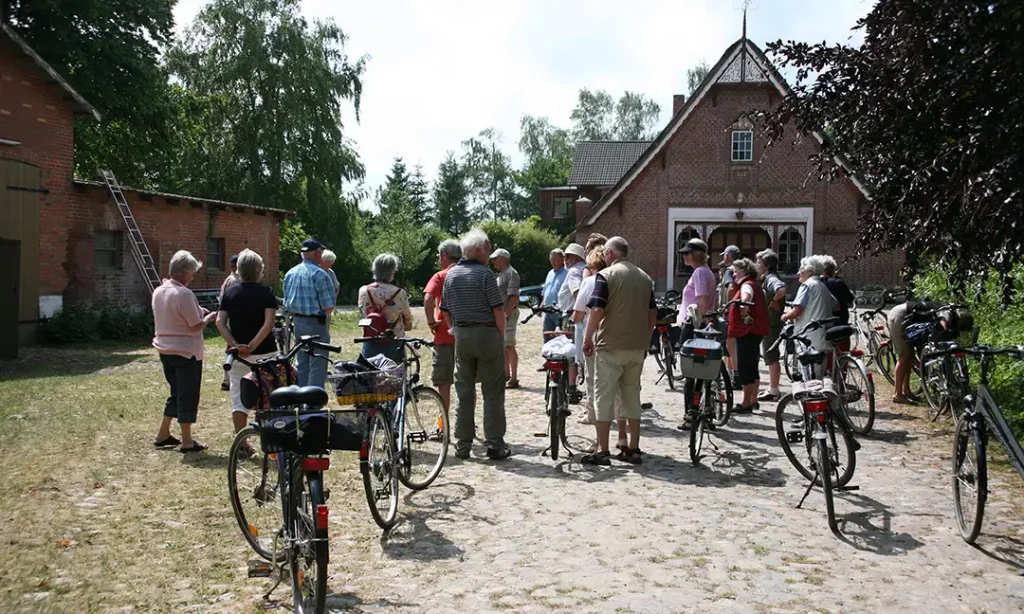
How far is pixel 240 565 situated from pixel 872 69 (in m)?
6.11

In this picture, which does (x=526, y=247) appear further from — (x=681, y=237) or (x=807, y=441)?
(x=807, y=441)

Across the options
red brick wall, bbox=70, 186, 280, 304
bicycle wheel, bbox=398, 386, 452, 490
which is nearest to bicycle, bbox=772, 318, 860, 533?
bicycle wheel, bbox=398, 386, 452, 490

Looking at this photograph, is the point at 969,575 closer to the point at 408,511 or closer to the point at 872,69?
the point at 408,511

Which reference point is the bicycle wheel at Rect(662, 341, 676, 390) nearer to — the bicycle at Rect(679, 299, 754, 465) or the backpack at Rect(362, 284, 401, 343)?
the bicycle at Rect(679, 299, 754, 465)

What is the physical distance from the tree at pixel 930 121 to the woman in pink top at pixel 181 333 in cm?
553

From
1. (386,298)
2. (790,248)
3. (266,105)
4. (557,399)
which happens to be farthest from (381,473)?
(266,105)

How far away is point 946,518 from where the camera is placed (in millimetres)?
6465

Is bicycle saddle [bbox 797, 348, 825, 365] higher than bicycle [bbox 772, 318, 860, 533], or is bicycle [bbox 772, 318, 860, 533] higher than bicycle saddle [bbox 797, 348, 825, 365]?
bicycle saddle [bbox 797, 348, 825, 365]

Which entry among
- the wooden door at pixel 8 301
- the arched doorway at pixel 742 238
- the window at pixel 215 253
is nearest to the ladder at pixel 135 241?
the window at pixel 215 253

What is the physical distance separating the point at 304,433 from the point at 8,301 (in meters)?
15.9

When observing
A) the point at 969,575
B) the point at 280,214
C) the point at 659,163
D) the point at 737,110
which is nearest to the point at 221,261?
the point at 280,214

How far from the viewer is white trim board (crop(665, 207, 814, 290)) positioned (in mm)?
34750

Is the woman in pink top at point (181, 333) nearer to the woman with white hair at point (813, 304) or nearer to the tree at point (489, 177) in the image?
the woman with white hair at point (813, 304)

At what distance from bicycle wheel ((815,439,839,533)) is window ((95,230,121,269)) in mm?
22799
